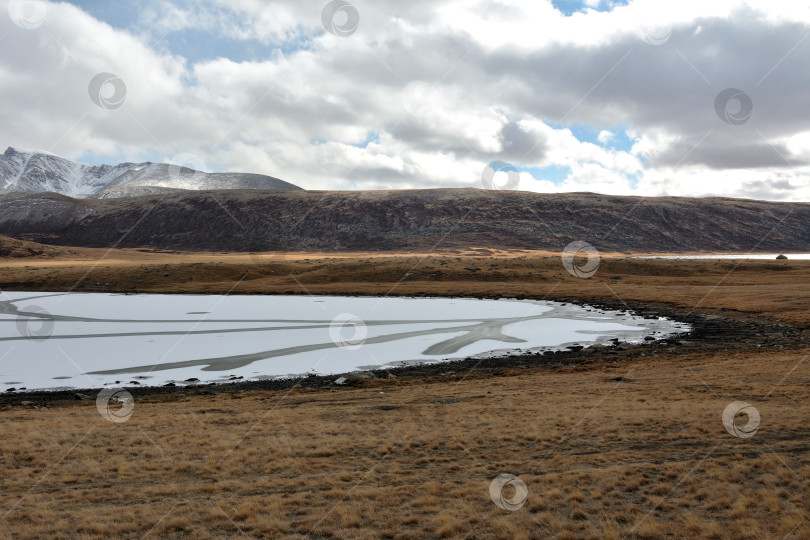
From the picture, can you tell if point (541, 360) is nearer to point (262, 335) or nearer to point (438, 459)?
point (438, 459)

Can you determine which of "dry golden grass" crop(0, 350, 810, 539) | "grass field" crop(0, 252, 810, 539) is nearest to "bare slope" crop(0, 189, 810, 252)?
"grass field" crop(0, 252, 810, 539)

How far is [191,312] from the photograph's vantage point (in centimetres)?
4219

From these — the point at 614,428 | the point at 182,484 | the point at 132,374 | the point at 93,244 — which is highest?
the point at 93,244

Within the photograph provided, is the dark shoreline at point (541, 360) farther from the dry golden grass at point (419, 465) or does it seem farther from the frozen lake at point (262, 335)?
the dry golden grass at point (419, 465)

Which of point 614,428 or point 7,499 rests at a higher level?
point 7,499

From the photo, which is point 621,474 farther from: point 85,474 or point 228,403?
point 228,403

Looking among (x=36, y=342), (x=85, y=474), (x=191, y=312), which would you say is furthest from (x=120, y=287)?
(x=85, y=474)

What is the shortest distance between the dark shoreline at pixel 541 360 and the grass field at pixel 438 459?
0.92 meters

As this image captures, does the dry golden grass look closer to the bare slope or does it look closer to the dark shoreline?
the dark shoreline

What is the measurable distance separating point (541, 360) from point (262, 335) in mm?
17231

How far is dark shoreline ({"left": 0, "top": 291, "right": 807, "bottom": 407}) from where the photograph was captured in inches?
770

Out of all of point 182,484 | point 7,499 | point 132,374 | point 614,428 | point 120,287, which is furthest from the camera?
point 120,287

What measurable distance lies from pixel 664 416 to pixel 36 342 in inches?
1258

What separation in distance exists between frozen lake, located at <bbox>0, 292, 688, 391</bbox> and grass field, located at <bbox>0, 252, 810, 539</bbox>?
4.32 m
